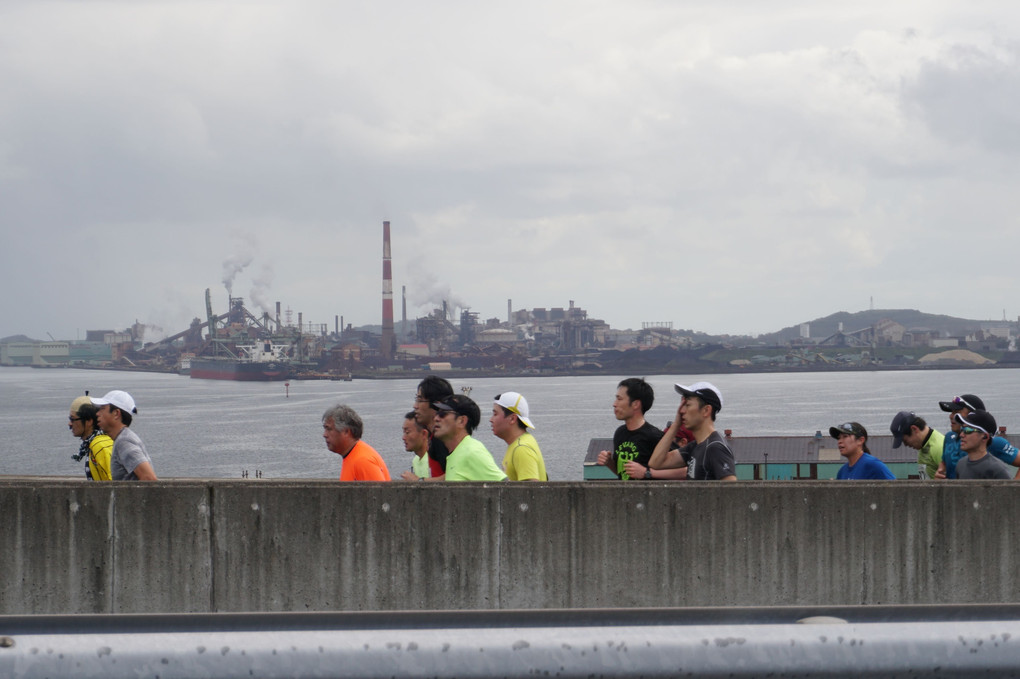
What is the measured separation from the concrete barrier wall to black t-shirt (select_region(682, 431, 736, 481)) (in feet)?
1.20

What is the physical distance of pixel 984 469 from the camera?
20.5ft

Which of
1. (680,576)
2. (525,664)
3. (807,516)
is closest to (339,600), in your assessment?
(680,576)

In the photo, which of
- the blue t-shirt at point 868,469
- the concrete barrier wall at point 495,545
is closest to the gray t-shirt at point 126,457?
A: the concrete barrier wall at point 495,545

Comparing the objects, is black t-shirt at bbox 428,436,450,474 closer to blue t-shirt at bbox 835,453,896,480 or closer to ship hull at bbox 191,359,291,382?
blue t-shirt at bbox 835,453,896,480

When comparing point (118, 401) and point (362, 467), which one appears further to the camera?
point (118, 401)

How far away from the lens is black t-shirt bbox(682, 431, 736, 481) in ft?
18.8

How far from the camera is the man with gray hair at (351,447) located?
593cm

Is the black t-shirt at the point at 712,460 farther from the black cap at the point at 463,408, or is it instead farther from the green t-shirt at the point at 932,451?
the green t-shirt at the point at 932,451

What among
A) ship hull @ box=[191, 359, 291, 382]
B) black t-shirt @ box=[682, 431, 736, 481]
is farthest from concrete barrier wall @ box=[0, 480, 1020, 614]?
ship hull @ box=[191, 359, 291, 382]

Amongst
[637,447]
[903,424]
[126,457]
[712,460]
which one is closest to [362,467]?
[126,457]

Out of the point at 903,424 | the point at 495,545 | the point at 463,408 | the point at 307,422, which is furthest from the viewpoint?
the point at 307,422

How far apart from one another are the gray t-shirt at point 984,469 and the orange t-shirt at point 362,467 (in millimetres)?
3390

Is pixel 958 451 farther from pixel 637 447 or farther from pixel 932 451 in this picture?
pixel 637 447

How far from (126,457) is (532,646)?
5.14 meters
